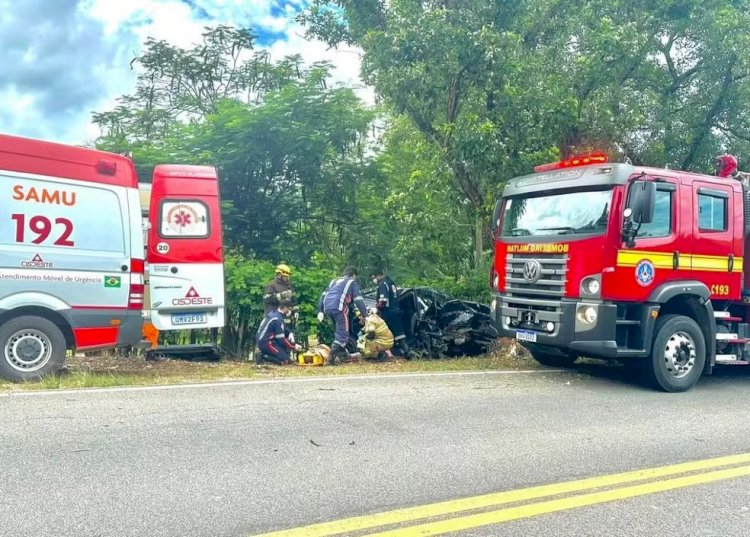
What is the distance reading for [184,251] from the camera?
946cm

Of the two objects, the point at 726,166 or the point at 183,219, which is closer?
the point at 726,166

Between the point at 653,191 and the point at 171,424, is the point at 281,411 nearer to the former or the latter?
the point at 171,424

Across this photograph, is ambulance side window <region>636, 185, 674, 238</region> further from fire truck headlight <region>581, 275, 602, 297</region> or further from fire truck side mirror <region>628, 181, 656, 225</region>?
fire truck headlight <region>581, 275, 602, 297</region>

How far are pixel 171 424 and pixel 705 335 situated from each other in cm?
650

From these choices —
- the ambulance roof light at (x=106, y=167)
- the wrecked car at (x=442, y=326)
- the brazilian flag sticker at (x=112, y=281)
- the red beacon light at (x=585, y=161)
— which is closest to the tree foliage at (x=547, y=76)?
the wrecked car at (x=442, y=326)

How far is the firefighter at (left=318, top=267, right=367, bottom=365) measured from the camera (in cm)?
984

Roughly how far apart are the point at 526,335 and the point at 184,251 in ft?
16.2

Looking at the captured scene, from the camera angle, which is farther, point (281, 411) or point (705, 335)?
point (705, 335)

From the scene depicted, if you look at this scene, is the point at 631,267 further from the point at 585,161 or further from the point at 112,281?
the point at 112,281

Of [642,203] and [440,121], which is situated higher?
[440,121]

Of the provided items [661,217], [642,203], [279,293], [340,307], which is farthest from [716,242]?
[279,293]

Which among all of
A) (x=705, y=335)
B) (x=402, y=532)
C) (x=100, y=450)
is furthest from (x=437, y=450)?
(x=705, y=335)

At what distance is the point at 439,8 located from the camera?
11930 millimetres

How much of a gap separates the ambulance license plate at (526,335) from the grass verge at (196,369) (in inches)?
48.9
